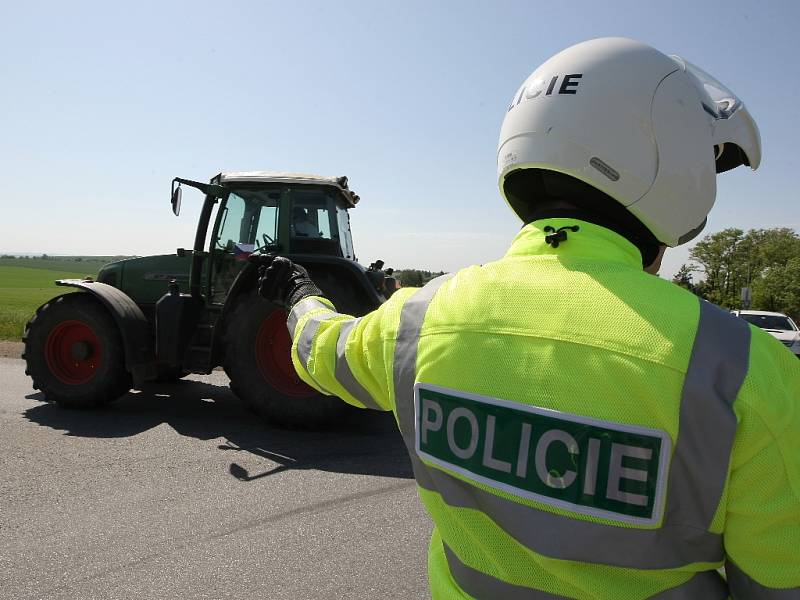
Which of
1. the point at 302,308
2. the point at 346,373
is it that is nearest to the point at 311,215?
the point at 302,308

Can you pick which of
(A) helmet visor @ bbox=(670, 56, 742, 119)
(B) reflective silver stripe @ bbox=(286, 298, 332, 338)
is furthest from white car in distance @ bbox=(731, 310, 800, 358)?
(B) reflective silver stripe @ bbox=(286, 298, 332, 338)

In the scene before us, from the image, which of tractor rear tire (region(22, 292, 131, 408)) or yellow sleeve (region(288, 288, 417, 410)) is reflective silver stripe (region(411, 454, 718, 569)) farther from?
tractor rear tire (region(22, 292, 131, 408))

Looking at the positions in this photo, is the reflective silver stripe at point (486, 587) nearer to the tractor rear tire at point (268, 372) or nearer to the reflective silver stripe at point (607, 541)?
the reflective silver stripe at point (607, 541)

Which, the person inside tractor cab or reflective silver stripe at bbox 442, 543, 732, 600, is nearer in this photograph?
reflective silver stripe at bbox 442, 543, 732, 600

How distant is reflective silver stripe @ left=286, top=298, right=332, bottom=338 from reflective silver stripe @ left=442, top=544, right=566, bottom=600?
0.79m

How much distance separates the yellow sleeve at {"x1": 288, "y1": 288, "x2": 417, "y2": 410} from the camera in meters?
1.22

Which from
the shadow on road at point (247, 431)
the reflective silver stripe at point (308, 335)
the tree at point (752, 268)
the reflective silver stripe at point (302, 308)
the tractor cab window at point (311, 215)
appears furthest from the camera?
the tree at point (752, 268)

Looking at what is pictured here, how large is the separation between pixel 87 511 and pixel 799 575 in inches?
151

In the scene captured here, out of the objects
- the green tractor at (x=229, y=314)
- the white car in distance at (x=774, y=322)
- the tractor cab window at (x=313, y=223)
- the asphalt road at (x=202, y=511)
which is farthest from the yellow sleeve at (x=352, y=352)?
the white car in distance at (x=774, y=322)

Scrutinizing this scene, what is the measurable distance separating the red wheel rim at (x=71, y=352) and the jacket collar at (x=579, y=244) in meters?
6.05

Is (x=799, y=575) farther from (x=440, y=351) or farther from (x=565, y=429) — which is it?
(x=440, y=351)

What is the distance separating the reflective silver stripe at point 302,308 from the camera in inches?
65.2

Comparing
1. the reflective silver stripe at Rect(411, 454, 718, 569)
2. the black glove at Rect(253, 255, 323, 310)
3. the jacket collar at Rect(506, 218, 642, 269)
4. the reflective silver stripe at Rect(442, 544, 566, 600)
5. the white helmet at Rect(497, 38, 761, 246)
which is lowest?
the reflective silver stripe at Rect(442, 544, 566, 600)

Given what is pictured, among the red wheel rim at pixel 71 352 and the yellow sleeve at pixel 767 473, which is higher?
the yellow sleeve at pixel 767 473
